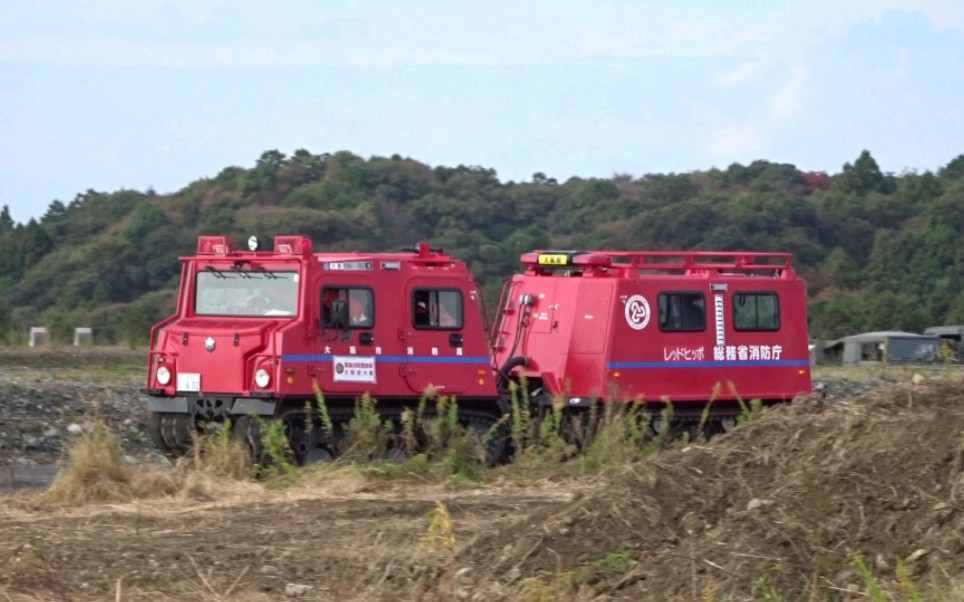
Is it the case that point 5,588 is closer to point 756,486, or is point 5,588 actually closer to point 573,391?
point 756,486

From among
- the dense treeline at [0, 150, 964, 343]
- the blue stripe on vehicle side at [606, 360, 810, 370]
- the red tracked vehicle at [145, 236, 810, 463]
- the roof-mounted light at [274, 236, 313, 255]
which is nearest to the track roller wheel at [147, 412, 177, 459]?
the red tracked vehicle at [145, 236, 810, 463]

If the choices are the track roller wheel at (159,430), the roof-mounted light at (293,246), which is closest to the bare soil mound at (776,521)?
the roof-mounted light at (293,246)

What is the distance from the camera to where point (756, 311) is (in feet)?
58.2

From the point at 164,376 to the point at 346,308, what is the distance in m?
1.94

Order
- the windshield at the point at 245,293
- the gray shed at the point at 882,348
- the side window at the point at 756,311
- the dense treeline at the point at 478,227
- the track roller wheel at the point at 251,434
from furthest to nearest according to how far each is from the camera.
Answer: the dense treeline at the point at 478,227
the gray shed at the point at 882,348
the side window at the point at 756,311
the windshield at the point at 245,293
the track roller wheel at the point at 251,434

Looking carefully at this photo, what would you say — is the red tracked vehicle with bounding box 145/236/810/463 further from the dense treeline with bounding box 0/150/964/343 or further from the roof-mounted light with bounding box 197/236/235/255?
the dense treeline with bounding box 0/150/964/343

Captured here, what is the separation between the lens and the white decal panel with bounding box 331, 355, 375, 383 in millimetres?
14820

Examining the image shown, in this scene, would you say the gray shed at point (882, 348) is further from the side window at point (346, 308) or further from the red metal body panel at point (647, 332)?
the side window at point (346, 308)

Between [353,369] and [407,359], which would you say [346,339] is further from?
[407,359]

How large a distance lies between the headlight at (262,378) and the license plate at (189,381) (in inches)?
25.9

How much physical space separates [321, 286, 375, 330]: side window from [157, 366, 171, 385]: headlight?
1629 mm

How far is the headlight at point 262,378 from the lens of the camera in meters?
14.4

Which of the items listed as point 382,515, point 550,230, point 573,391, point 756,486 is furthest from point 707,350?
point 550,230

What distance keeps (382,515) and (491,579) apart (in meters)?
2.54
